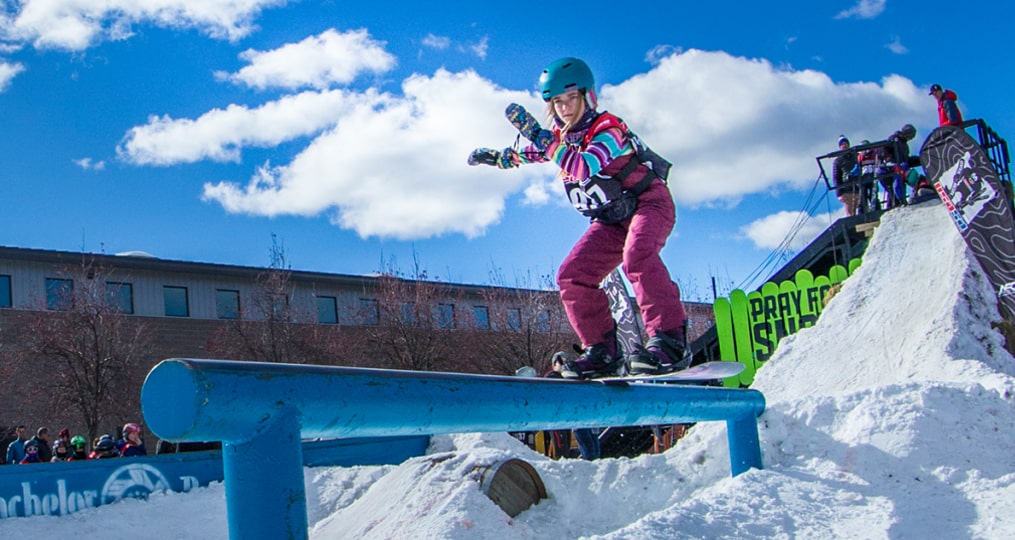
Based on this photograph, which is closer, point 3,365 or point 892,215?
point 892,215

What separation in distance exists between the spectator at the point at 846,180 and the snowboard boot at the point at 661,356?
31.2 ft

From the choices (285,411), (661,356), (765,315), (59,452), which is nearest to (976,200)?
(765,315)

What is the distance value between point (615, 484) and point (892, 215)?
8097mm

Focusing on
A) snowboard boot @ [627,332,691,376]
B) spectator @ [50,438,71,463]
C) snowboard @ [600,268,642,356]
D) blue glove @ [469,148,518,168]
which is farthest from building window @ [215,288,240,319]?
snowboard boot @ [627,332,691,376]

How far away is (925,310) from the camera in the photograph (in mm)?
8969

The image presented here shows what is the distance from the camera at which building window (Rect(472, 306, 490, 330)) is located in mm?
32906

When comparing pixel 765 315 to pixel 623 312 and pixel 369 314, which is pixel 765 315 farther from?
pixel 369 314

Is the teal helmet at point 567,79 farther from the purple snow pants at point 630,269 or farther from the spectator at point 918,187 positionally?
the spectator at point 918,187

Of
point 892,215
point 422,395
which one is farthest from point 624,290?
point 422,395

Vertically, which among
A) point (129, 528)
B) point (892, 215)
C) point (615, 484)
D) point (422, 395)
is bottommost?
point (129, 528)

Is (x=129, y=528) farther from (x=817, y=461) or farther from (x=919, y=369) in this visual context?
(x=919, y=369)

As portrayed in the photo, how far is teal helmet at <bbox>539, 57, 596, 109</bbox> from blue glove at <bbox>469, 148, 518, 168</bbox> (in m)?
0.41

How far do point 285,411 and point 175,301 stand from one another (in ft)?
100

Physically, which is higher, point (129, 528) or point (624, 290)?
point (624, 290)
